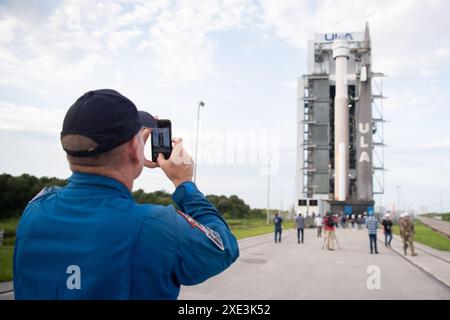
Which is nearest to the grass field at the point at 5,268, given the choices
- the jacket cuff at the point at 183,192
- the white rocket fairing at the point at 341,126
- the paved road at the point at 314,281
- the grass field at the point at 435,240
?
the paved road at the point at 314,281

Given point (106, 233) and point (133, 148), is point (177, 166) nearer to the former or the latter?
point (133, 148)

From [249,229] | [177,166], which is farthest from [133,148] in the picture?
[249,229]

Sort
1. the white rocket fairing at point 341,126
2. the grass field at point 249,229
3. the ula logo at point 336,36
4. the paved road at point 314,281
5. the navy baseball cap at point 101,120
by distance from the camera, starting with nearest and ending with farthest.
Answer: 1. the navy baseball cap at point 101,120
2. the paved road at point 314,281
3. the grass field at point 249,229
4. the white rocket fairing at point 341,126
5. the ula logo at point 336,36

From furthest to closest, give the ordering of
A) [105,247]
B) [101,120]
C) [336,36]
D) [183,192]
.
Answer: [336,36]
[183,192]
[101,120]
[105,247]

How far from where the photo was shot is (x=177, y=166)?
6.30 feet

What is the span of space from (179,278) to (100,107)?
76 centimetres

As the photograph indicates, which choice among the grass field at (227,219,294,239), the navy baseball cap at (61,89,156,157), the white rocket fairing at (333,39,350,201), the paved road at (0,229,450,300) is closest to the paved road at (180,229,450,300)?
the paved road at (0,229,450,300)

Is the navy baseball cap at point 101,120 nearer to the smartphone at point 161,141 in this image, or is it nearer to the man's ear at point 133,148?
the man's ear at point 133,148

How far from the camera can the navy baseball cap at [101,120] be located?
154cm

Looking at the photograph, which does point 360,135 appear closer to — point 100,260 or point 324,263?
point 324,263

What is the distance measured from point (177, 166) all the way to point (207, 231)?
17.3 inches

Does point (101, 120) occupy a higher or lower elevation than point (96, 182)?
higher
